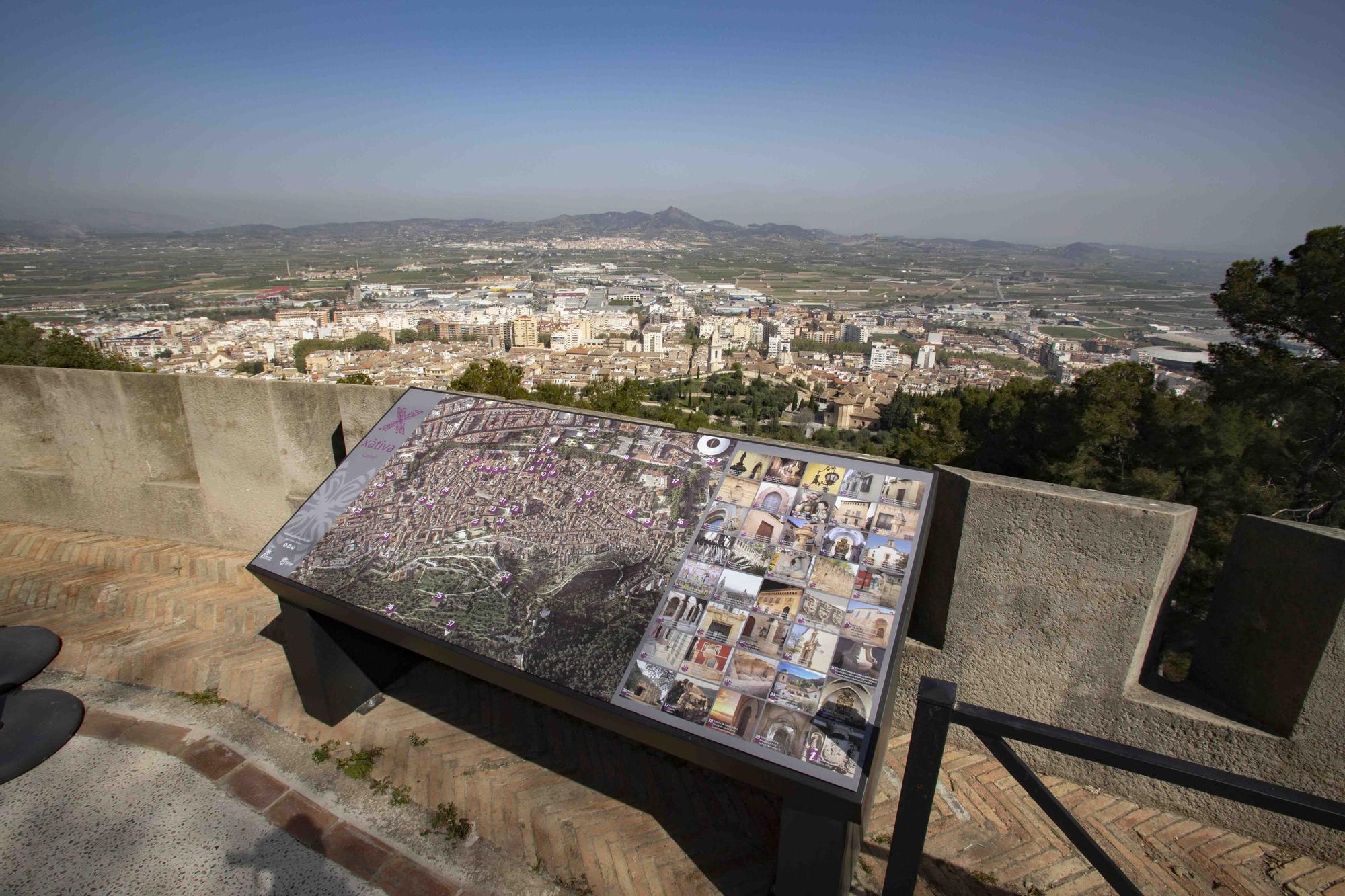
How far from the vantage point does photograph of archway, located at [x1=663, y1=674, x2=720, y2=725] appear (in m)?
1.69

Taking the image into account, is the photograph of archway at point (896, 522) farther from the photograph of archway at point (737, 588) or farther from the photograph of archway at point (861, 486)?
the photograph of archway at point (737, 588)

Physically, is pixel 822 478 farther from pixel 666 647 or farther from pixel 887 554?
pixel 666 647

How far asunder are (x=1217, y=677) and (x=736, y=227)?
183 m

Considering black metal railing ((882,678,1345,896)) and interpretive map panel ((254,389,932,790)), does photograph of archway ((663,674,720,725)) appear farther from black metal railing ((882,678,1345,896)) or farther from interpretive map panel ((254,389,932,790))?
black metal railing ((882,678,1345,896))

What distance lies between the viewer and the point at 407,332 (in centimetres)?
5388

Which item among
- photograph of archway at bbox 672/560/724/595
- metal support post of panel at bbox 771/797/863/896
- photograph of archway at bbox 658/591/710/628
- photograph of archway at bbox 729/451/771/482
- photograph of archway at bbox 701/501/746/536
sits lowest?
metal support post of panel at bbox 771/797/863/896

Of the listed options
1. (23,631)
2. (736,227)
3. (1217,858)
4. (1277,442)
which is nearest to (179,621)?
(23,631)

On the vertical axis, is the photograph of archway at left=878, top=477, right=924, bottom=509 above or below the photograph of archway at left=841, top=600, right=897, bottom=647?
above

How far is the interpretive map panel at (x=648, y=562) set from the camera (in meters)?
1.69

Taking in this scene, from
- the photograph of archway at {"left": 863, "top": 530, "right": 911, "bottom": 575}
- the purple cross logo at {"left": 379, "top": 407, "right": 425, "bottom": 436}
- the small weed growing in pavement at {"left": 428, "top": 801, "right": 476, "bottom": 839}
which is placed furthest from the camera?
the purple cross logo at {"left": 379, "top": 407, "right": 425, "bottom": 436}

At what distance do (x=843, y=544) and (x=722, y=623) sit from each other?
443mm

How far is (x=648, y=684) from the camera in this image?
1.79 meters

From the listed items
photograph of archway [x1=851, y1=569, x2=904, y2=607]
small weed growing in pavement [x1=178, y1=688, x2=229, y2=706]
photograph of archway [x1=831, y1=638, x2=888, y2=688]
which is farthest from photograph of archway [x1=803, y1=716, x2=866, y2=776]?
small weed growing in pavement [x1=178, y1=688, x2=229, y2=706]

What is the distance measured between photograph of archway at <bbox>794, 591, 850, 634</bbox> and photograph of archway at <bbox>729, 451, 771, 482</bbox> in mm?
504
